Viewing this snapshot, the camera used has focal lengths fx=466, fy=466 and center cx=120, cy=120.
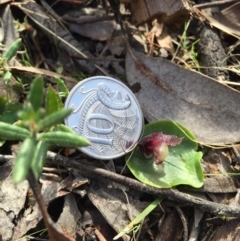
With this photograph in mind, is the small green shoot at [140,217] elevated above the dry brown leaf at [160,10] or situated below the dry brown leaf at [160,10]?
below

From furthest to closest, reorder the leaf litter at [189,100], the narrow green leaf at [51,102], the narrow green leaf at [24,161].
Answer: the leaf litter at [189,100] < the narrow green leaf at [51,102] < the narrow green leaf at [24,161]

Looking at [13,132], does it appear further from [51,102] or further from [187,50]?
[187,50]

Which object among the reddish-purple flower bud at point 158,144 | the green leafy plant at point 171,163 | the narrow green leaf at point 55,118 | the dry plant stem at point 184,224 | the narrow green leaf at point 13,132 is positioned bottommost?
the dry plant stem at point 184,224

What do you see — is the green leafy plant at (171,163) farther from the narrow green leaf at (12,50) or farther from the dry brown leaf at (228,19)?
the narrow green leaf at (12,50)

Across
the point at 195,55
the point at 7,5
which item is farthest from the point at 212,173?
the point at 7,5

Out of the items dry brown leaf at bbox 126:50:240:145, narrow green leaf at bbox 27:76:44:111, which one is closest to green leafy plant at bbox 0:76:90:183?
narrow green leaf at bbox 27:76:44:111

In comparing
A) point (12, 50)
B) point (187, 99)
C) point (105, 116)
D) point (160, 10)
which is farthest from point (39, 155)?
point (160, 10)

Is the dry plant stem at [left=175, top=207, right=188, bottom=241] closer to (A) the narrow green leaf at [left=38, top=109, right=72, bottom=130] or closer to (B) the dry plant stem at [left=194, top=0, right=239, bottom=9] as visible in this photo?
(A) the narrow green leaf at [left=38, top=109, right=72, bottom=130]

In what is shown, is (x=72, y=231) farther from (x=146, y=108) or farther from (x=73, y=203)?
(x=146, y=108)

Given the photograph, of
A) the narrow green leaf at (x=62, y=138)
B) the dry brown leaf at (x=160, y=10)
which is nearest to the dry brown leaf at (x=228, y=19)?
the dry brown leaf at (x=160, y=10)
